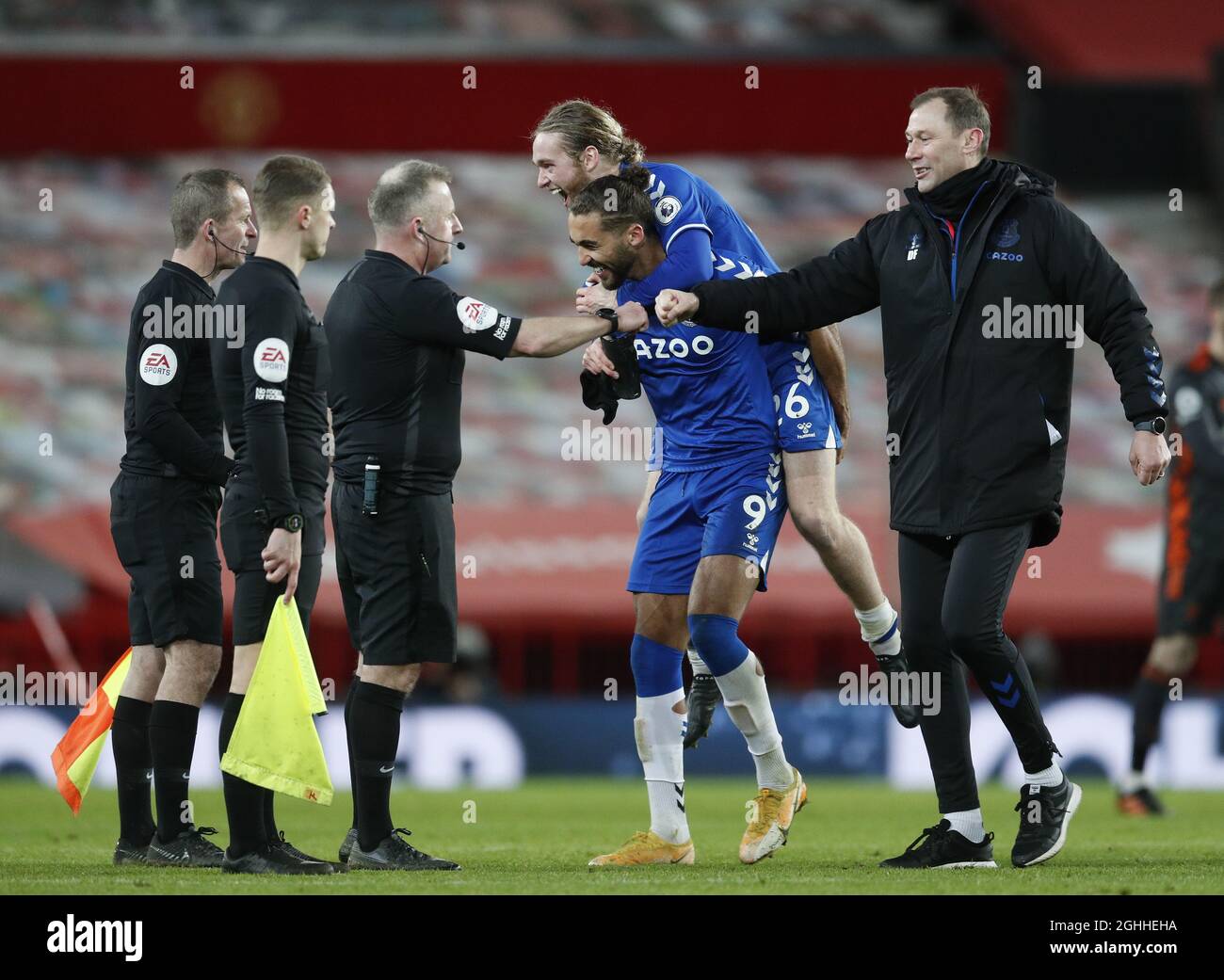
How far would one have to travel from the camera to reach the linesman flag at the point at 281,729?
19.4 feet

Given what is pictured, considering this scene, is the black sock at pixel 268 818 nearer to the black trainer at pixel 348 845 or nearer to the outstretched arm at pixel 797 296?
the black trainer at pixel 348 845

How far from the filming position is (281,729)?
19.6ft

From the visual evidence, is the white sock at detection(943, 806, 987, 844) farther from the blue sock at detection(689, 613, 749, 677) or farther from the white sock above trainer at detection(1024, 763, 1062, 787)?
the blue sock at detection(689, 613, 749, 677)

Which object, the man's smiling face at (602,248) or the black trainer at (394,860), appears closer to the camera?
the black trainer at (394,860)

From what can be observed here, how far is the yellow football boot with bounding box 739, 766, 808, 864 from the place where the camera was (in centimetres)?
651

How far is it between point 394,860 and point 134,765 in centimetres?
140

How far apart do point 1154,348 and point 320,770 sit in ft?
10.4

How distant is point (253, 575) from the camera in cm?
631

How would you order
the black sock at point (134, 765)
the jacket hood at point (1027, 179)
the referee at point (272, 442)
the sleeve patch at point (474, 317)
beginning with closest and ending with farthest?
the referee at point (272, 442) < the sleeve patch at point (474, 317) < the jacket hood at point (1027, 179) < the black sock at point (134, 765)

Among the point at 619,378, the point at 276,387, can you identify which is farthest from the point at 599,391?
the point at 276,387

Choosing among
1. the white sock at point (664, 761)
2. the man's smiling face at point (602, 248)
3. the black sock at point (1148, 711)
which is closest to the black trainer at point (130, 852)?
the white sock at point (664, 761)

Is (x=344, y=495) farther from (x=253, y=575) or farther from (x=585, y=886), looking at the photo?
(x=585, y=886)

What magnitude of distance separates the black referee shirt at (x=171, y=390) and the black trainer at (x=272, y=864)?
4.94ft

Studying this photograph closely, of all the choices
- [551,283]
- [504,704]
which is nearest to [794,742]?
[504,704]
